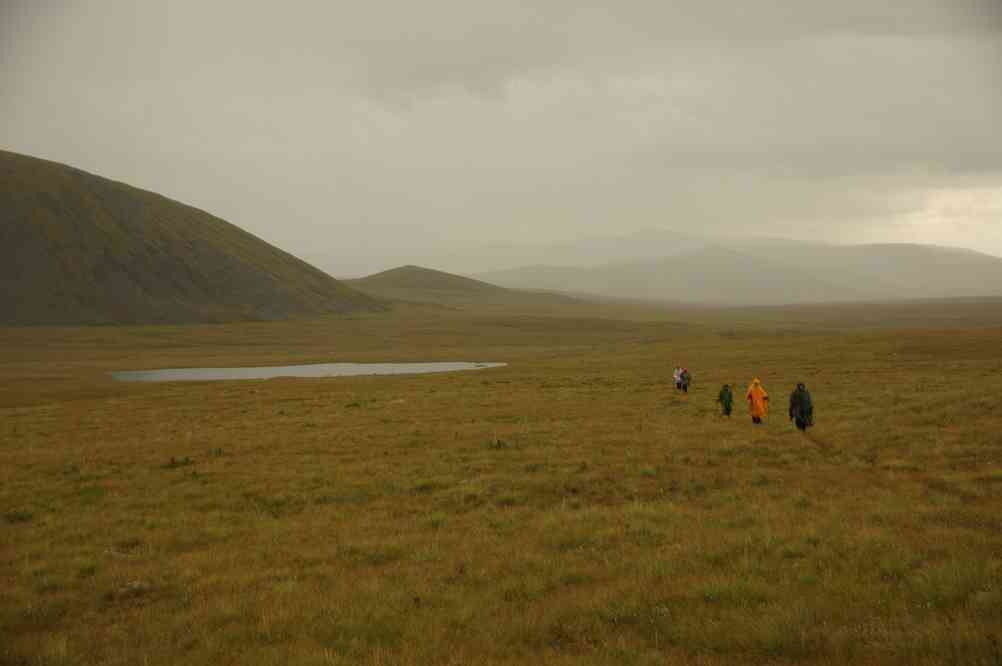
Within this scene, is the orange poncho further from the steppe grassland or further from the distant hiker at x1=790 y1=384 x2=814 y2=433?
the distant hiker at x1=790 y1=384 x2=814 y2=433

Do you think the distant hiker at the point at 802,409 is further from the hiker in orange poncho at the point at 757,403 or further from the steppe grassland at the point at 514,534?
the hiker in orange poncho at the point at 757,403

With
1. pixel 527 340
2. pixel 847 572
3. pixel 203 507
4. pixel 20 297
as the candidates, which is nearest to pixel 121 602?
pixel 203 507

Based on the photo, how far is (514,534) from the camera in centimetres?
1405

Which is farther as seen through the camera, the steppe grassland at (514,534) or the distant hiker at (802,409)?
the distant hiker at (802,409)

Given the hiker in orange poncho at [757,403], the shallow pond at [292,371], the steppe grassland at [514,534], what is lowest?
the shallow pond at [292,371]

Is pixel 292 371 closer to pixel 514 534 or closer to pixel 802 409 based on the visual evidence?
pixel 802 409

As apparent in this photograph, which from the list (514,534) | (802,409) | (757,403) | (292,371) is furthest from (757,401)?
(292,371)

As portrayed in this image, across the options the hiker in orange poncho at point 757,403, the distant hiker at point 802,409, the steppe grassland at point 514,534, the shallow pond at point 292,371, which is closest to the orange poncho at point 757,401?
the hiker in orange poncho at point 757,403

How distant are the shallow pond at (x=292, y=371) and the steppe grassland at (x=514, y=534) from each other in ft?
118

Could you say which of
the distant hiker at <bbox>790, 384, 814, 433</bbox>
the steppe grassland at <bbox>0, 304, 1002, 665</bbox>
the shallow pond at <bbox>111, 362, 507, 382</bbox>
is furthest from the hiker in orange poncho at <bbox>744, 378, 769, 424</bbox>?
the shallow pond at <bbox>111, 362, 507, 382</bbox>

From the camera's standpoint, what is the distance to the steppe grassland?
29.6 feet

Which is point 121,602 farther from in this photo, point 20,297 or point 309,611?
point 20,297

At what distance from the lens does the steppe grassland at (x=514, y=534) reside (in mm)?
9016

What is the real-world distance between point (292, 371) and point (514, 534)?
6872 cm
